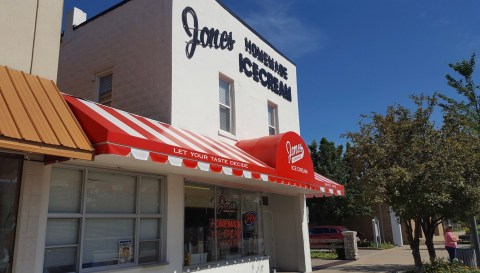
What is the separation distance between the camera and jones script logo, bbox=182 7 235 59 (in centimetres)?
1064

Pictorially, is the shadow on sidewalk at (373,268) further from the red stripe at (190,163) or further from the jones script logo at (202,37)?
the red stripe at (190,163)

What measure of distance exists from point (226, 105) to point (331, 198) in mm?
19205

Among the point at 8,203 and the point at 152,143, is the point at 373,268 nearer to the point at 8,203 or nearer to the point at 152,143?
the point at 152,143

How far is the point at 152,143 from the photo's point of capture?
683cm

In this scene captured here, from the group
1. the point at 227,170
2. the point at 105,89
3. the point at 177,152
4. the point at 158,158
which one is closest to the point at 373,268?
the point at 227,170

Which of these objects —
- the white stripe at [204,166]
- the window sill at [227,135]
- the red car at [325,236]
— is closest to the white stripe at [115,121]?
the white stripe at [204,166]

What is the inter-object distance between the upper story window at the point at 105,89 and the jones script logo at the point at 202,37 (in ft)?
8.93

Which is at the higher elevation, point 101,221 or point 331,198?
point 331,198

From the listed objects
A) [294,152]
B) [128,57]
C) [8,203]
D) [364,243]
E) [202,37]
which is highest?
[202,37]

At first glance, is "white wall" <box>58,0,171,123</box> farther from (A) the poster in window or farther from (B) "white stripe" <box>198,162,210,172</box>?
(A) the poster in window

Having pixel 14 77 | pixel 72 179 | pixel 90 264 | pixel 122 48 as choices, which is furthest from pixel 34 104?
pixel 122 48

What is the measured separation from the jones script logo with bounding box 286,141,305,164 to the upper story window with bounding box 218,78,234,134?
1943 millimetres

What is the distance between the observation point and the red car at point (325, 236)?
2472cm

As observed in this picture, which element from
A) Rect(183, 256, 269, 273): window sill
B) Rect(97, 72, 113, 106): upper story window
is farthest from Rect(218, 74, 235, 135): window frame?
Rect(183, 256, 269, 273): window sill
